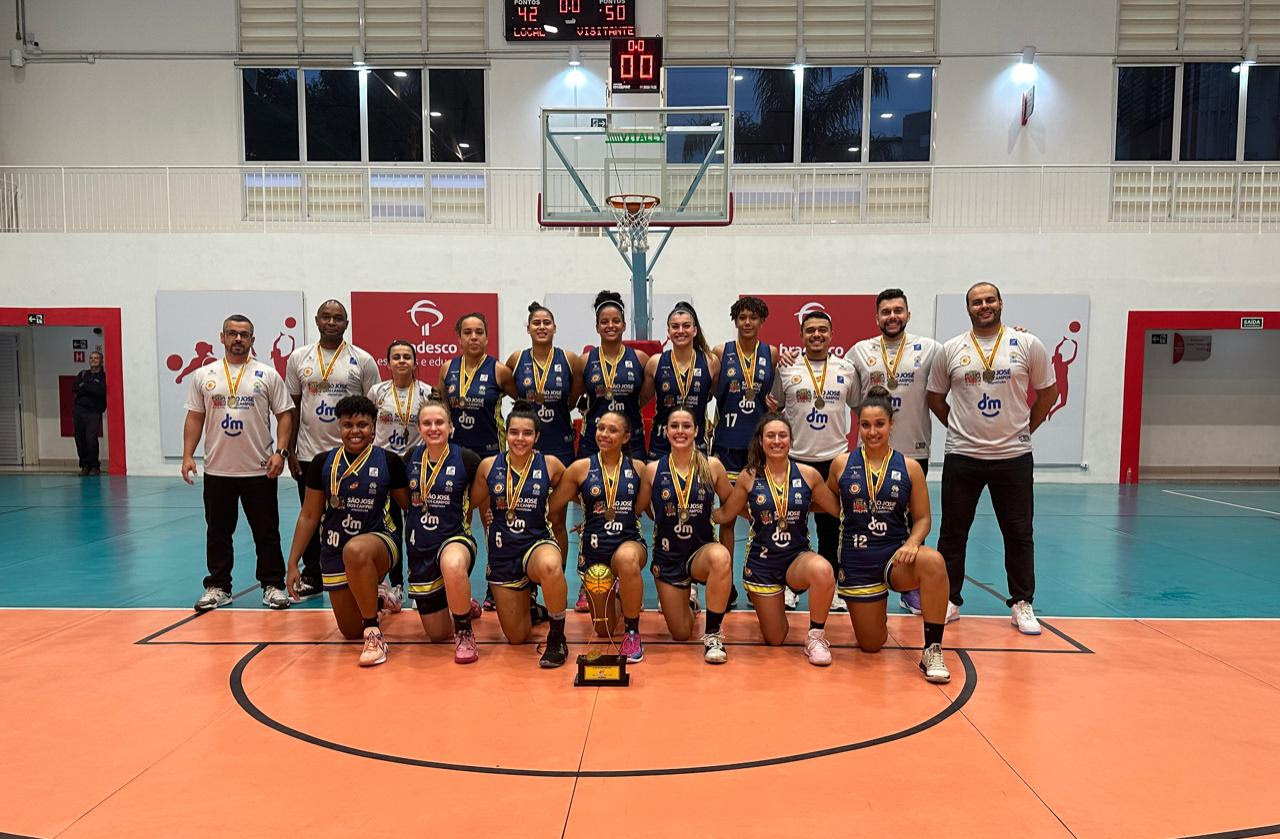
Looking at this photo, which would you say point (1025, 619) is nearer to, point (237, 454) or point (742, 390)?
point (742, 390)

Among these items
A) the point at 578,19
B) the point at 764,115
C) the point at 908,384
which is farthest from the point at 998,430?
the point at 578,19

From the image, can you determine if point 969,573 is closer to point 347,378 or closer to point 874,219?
point 347,378

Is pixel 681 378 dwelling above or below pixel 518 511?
above

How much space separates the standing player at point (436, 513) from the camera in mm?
4668

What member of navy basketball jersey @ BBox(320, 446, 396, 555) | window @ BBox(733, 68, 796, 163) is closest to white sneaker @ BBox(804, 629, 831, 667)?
navy basketball jersey @ BBox(320, 446, 396, 555)

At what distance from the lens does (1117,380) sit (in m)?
12.7

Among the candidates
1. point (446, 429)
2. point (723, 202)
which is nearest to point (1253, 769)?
point (446, 429)

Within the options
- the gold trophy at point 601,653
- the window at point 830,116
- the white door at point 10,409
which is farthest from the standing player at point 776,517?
the white door at point 10,409

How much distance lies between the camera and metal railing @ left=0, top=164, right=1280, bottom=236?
13812 millimetres

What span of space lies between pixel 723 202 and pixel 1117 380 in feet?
23.5

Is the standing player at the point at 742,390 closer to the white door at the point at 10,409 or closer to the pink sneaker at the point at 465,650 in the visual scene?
the pink sneaker at the point at 465,650

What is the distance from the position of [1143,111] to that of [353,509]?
15495mm

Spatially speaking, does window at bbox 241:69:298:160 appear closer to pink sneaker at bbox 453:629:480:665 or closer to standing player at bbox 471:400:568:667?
standing player at bbox 471:400:568:667

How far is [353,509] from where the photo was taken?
188 inches
